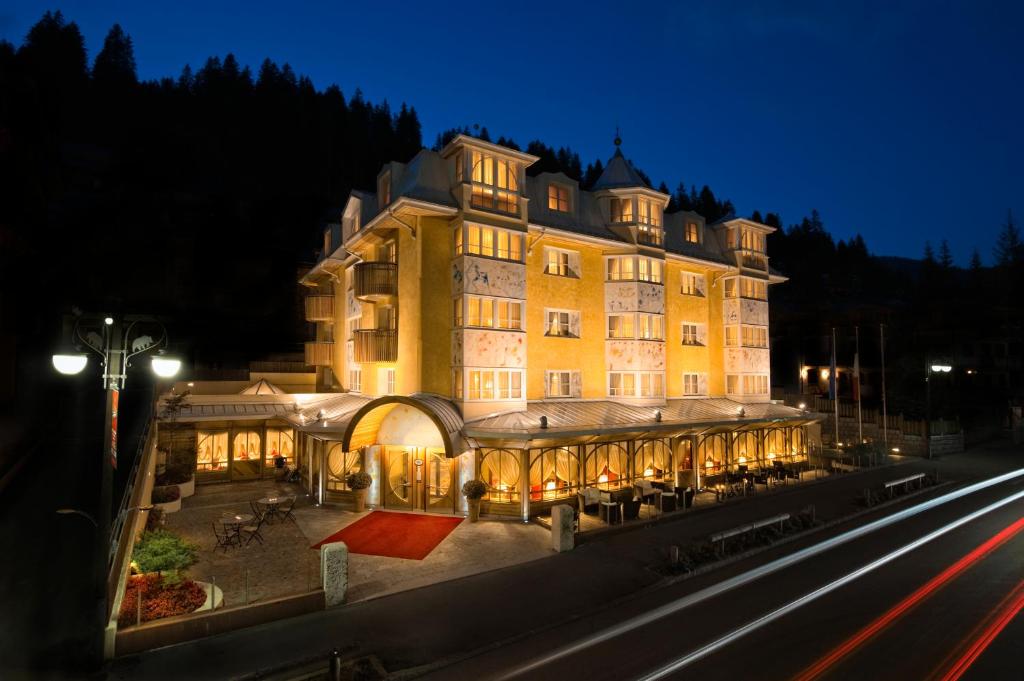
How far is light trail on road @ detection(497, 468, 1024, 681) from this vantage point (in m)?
10.1

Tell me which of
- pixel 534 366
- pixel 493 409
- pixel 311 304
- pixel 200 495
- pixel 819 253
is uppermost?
pixel 819 253

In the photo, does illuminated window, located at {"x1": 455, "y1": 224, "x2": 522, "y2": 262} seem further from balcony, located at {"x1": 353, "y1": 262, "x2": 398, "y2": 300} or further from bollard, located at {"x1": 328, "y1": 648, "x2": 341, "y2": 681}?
bollard, located at {"x1": 328, "y1": 648, "x2": 341, "y2": 681}

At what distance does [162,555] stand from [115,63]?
13732 centimetres

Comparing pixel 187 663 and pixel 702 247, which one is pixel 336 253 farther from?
pixel 187 663

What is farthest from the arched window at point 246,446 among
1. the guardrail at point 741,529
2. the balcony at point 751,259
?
the balcony at point 751,259

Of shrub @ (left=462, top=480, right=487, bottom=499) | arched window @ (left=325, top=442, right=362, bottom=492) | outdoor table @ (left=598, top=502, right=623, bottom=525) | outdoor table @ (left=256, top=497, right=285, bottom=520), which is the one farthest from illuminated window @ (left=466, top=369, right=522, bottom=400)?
outdoor table @ (left=256, top=497, right=285, bottom=520)

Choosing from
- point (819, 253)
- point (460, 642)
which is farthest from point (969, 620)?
point (819, 253)

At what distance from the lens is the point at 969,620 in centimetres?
1141

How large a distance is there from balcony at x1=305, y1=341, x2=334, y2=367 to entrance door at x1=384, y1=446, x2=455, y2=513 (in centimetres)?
1342

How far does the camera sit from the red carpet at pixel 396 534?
53.5 feet

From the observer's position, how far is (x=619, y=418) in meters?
22.2

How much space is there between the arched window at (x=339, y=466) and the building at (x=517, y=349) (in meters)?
0.08

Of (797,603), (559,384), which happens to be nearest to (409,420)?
(559,384)

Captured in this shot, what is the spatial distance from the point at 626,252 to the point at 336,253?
17.0 m
